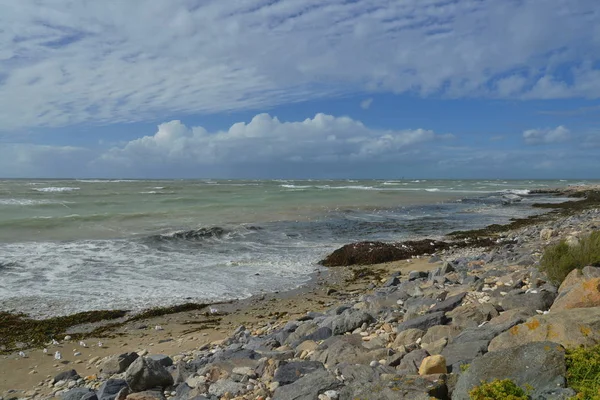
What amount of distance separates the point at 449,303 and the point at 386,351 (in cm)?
195

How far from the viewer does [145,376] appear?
5145mm

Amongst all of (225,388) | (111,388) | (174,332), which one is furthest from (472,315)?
(174,332)

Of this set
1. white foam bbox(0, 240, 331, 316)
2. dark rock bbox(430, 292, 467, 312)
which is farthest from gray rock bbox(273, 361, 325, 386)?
white foam bbox(0, 240, 331, 316)

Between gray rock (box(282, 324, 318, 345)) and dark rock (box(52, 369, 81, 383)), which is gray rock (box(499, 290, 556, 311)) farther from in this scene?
dark rock (box(52, 369, 81, 383))

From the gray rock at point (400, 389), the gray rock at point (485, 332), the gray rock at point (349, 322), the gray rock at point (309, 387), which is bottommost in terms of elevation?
the gray rock at point (349, 322)

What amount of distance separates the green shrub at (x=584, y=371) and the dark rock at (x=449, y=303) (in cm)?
269

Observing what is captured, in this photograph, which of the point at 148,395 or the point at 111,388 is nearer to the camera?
the point at 148,395

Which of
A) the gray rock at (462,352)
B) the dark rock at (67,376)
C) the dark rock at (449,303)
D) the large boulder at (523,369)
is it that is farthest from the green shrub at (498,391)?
the dark rock at (67,376)

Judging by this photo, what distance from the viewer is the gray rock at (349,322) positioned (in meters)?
6.17

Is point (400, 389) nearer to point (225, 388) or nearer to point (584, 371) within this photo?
point (584, 371)

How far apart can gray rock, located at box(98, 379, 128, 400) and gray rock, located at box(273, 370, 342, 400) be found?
7.24 ft

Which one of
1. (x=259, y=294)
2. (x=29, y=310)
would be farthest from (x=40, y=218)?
(x=259, y=294)

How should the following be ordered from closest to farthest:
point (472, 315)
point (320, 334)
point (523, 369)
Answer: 1. point (523, 369)
2. point (472, 315)
3. point (320, 334)

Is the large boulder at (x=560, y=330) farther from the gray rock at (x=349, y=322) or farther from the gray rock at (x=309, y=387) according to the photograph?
the gray rock at (x=349, y=322)
